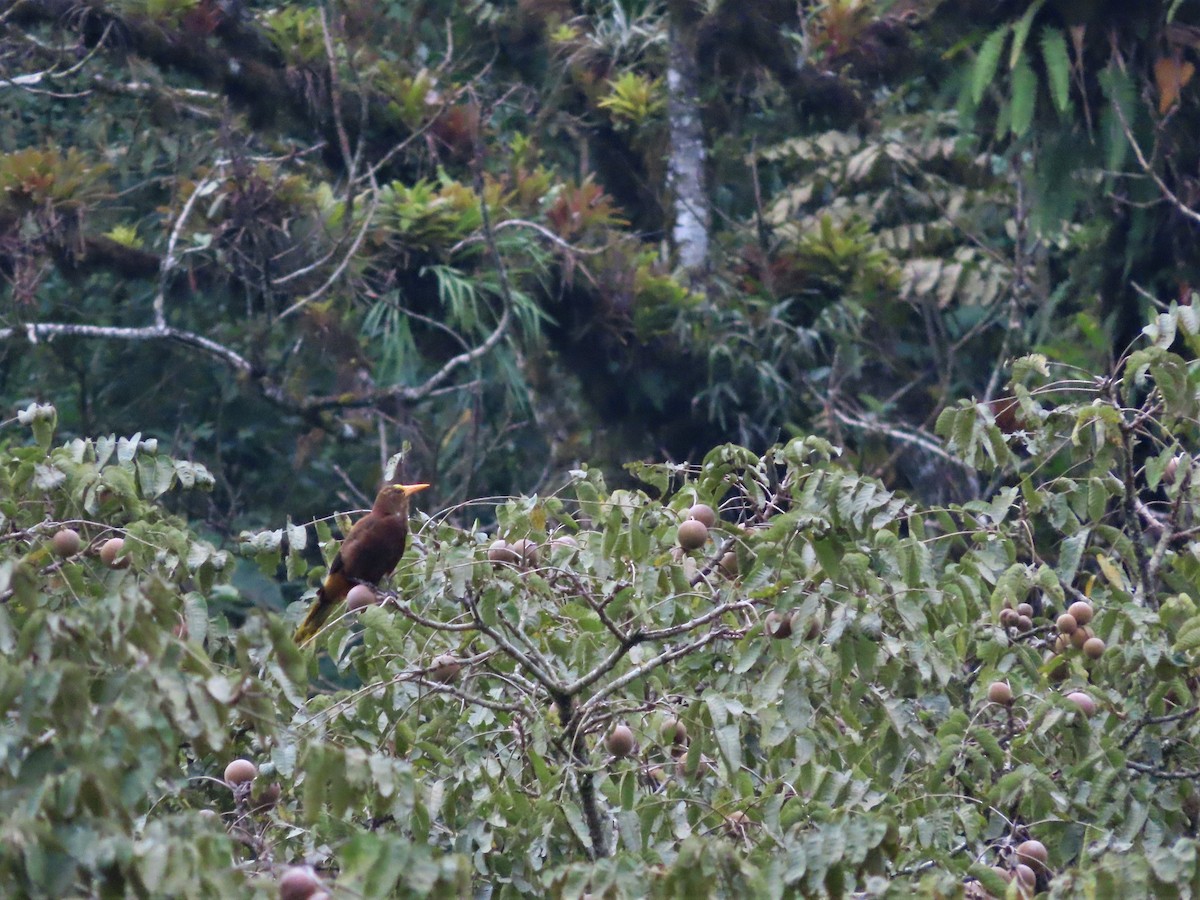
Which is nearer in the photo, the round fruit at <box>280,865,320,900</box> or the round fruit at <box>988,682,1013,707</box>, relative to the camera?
the round fruit at <box>280,865,320,900</box>

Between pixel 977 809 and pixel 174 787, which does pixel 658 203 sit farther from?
pixel 174 787

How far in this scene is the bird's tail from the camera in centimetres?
262

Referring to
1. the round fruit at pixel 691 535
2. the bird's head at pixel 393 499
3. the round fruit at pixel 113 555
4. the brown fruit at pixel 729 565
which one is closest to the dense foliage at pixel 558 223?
the bird's head at pixel 393 499

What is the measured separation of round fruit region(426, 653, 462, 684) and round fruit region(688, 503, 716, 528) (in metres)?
0.40

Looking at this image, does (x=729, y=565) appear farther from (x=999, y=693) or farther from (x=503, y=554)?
(x=999, y=693)

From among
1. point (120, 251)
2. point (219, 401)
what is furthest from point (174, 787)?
point (219, 401)

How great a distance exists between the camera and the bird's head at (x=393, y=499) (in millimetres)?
2602

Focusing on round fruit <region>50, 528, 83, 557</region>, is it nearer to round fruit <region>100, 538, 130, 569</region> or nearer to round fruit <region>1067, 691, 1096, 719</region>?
round fruit <region>100, 538, 130, 569</region>

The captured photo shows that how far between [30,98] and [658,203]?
3096 millimetres

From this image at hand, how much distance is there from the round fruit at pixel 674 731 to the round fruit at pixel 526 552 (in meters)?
0.32

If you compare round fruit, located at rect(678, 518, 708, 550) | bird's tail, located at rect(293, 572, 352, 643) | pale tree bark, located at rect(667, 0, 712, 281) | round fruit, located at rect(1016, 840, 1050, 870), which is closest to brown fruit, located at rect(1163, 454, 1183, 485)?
→ round fruit, located at rect(1016, 840, 1050, 870)

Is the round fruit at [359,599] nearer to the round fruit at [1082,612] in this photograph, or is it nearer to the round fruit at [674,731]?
the round fruit at [674,731]

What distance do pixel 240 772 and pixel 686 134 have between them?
17.1 feet

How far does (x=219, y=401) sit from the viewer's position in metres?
6.74
